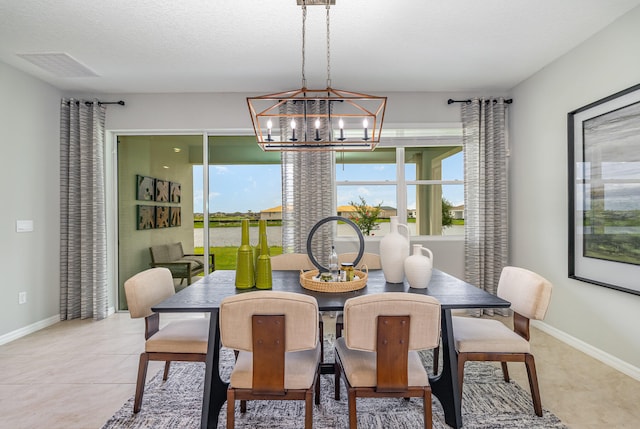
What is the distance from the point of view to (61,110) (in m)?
4.09

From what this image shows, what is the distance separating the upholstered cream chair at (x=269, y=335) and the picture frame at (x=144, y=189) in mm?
3284

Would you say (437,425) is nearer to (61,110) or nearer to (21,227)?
(21,227)

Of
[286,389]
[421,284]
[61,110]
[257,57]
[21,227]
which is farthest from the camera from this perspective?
[61,110]

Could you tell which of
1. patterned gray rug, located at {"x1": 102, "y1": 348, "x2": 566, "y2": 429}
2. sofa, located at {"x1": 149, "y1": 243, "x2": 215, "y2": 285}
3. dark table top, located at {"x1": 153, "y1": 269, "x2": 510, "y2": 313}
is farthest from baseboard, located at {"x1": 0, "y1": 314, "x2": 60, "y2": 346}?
dark table top, located at {"x1": 153, "y1": 269, "x2": 510, "y2": 313}

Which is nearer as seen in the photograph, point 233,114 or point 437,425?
point 437,425

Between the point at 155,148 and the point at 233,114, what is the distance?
106cm

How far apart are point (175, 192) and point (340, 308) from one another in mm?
3224

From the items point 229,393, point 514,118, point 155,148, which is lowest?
point 229,393

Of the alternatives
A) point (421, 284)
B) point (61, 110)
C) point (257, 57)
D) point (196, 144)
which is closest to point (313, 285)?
point (421, 284)

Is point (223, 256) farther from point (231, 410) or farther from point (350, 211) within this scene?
point (231, 410)

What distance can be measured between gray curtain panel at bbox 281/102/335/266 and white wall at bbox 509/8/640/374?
6.89ft

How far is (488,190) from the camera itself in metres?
4.11

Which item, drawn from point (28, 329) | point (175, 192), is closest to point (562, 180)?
point (175, 192)

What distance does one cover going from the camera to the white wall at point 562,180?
2676mm
